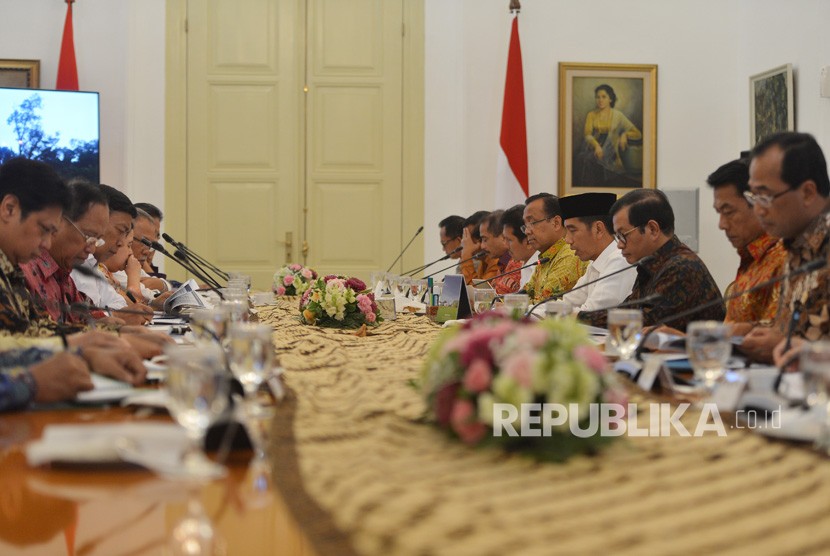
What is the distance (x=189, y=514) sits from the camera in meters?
1.13

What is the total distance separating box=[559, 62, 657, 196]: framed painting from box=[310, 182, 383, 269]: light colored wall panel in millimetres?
1606

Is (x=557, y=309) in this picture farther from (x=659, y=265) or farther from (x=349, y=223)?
(x=349, y=223)

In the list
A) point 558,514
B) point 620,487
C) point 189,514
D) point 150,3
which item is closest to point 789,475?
point 620,487

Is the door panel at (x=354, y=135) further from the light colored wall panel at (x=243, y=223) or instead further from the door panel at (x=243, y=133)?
the light colored wall panel at (x=243, y=223)

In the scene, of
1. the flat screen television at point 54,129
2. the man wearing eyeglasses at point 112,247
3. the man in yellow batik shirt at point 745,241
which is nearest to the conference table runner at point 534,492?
the man in yellow batik shirt at point 745,241

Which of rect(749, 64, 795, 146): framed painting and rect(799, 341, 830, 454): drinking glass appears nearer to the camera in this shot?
rect(799, 341, 830, 454): drinking glass

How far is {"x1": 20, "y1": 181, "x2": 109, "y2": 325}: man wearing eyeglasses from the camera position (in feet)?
11.1

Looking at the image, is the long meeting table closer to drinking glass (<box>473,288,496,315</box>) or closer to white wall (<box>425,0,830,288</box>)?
drinking glass (<box>473,288,496,315</box>)

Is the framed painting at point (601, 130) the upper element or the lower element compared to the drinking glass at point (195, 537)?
upper

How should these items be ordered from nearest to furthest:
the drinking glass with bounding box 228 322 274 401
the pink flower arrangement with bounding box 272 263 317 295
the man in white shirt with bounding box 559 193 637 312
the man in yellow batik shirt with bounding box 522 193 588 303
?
the drinking glass with bounding box 228 322 274 401
the man in white shirt with bounding box 559 193 637 312
the man in yellow batik shirt with bounding box 522 193 588 303
the pink flower arrangement with bounding box 272 263 317 295

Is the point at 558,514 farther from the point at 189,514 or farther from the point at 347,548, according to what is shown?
the point at 189,514

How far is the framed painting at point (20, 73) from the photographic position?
762 cm

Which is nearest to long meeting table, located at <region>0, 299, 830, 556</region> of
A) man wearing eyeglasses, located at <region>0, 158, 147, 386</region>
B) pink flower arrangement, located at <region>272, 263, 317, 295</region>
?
man wearing eyeglasses, located at <region>0, 158, 147, 386</region>

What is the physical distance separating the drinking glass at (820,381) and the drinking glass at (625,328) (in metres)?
0.78
